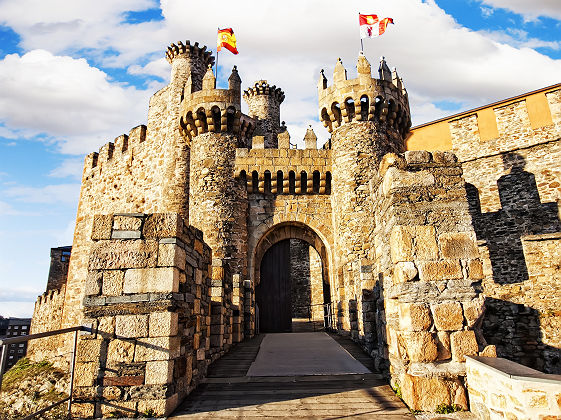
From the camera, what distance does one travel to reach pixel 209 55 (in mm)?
16875

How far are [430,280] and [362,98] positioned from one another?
9496mm

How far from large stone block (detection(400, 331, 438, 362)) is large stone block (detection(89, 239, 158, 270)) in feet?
9.19

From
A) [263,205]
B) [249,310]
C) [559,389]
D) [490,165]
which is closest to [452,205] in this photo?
[559,389]

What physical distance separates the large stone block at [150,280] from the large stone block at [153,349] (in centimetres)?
50

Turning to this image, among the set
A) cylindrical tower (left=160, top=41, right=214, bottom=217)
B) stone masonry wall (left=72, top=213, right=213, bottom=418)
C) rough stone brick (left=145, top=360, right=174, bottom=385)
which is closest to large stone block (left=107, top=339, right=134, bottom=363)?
stone masonry wall (left=72, top=213, right=213, bottom=418)

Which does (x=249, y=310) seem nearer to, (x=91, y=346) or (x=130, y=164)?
(x=91, y=346)

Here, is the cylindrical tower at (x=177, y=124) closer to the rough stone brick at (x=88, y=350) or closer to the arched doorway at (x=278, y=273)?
the arched doorway at (x=278, y=273)

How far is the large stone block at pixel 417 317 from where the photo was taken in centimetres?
368

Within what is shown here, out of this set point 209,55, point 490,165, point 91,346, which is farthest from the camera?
point 209,55

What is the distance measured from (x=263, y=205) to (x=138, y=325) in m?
8.92

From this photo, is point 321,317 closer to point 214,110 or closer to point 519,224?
point 519,224

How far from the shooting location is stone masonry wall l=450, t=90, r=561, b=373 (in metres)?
11.9

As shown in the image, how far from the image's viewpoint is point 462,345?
3.64 metres

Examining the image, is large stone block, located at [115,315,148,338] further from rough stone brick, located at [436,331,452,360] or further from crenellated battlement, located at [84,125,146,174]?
crenellated battlement, located at [84,125,146,174]
